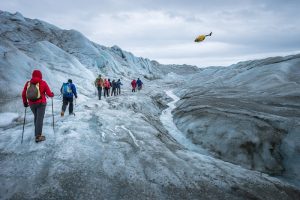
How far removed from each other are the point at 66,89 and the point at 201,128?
25.4ft

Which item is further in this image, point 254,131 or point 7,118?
point 7,118

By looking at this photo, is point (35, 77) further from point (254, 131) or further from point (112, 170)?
point (254, 131)

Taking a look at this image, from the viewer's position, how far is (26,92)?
29.6 feet

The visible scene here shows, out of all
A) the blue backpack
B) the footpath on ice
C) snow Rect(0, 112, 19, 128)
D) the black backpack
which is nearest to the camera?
the footpath on ice

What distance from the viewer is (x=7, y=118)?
45.5ft

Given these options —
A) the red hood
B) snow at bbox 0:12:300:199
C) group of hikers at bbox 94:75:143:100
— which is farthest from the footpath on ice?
group of hikers at bbox 94:75:143:100

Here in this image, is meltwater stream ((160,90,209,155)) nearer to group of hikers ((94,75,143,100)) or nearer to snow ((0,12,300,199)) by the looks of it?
snow ((0,12,300,199))

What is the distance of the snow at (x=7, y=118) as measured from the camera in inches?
520

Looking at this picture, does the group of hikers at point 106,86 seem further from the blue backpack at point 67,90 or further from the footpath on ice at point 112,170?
the footpath on ice at point 112,170

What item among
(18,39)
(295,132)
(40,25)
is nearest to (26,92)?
(295,132)

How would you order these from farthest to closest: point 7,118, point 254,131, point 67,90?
1. point 67,90
2. point 7,118
3. point 254,131

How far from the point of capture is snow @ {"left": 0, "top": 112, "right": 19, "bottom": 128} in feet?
43.3

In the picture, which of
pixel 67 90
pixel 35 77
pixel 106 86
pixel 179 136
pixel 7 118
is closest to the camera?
pixel 35 77

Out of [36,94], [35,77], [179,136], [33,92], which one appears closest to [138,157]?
[36,94]
